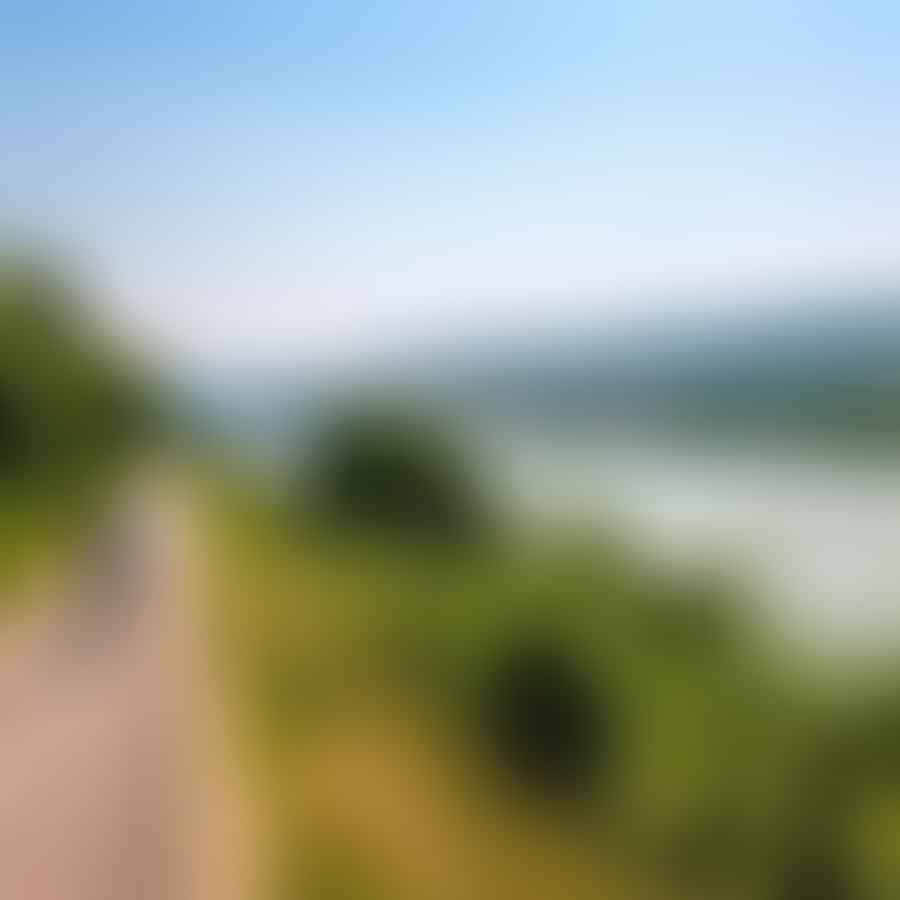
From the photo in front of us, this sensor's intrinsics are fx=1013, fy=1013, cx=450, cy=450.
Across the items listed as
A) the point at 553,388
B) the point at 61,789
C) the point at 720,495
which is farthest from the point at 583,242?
the point at 61,789

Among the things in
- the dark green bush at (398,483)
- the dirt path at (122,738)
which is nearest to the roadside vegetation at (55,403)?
the dirt path at (122,738)

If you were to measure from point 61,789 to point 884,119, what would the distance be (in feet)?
2.62

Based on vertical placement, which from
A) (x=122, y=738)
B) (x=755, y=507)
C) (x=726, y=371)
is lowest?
(x=122, y=738)

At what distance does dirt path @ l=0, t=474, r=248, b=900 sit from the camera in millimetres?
716

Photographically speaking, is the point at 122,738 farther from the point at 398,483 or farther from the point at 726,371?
the point at 726,371

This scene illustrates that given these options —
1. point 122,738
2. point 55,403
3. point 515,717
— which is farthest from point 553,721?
point 55,403

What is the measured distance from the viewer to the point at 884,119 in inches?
30.7

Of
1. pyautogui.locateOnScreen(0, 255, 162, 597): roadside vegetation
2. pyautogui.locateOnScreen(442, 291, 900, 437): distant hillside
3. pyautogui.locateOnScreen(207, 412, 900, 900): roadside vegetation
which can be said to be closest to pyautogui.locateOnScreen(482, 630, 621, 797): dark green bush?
pyautogui.locateOnScreen(207, 412, 900, 900): roadside vegetation

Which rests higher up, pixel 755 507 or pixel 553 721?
pixel 755 507

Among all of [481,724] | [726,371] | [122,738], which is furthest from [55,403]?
[726,371]

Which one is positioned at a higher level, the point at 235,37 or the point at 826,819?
the point at 235,37

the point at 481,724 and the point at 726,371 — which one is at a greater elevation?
the point at 726,371

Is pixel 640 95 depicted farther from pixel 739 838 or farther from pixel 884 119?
pixel 739 838

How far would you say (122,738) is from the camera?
2.42 ft
